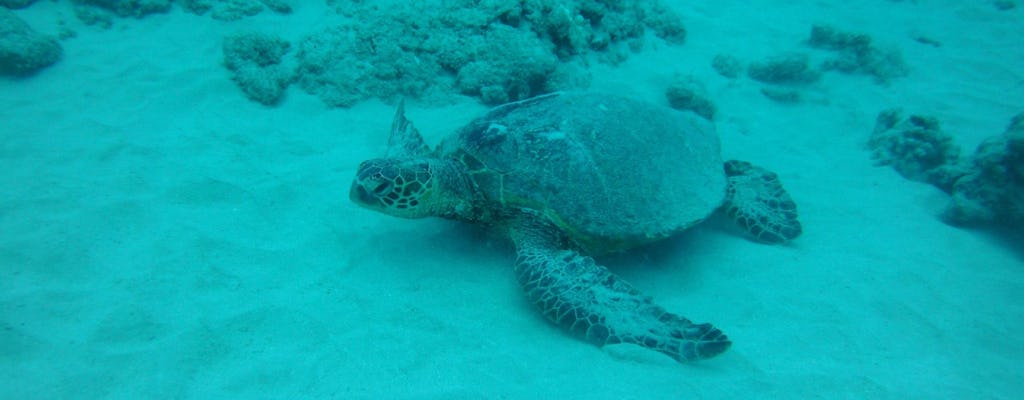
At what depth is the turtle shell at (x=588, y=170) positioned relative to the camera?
10.1 ft

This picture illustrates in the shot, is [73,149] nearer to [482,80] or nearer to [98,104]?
[98,104]

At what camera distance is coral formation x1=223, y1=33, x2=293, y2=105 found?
15.4 ft

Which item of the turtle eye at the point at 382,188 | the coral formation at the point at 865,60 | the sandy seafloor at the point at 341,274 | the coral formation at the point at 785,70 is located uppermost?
the coral formation at the point at 865,60

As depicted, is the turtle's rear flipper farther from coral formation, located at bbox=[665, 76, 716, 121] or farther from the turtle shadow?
coral formation, located at bbox=[665, 76, 716, 121]

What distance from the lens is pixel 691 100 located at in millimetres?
5598

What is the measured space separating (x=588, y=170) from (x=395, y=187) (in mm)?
1298

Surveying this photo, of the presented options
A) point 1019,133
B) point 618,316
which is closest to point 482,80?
point 618,316

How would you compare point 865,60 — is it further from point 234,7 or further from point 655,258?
point 234,7

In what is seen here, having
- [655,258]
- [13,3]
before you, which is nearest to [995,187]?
[655,258]

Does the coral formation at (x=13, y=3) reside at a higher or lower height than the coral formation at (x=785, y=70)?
lower

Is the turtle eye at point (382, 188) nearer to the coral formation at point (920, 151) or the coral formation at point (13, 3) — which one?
the coral formation at point (920, 151)

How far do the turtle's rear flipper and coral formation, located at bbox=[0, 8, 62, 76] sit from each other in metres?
6.82

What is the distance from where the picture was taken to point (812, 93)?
6.56m

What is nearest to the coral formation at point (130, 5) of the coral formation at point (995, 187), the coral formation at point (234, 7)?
the coral formation at point (234, 7)
